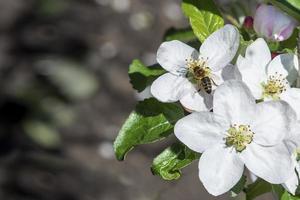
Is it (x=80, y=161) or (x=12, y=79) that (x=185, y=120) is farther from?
(x=12, y=79)

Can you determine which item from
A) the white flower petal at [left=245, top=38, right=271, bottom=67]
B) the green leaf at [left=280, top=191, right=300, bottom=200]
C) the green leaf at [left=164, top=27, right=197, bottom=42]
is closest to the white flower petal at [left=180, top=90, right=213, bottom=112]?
the white flower petal at [left=245, top=38, right=271, bottom=67]

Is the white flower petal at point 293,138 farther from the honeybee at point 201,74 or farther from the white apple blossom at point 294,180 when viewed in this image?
the honeybee at point 201,74

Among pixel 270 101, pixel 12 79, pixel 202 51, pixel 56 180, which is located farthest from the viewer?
pixel 12 79

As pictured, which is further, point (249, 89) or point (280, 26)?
point (280, 26)

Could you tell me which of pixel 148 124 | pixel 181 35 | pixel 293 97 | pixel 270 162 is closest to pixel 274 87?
pixel 293 97

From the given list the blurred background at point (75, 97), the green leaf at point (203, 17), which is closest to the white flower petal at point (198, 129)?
the green leaf at point (203, 17)

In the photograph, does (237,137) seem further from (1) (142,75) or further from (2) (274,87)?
(1) (142,75)

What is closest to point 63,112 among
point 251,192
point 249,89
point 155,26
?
point 155,26
